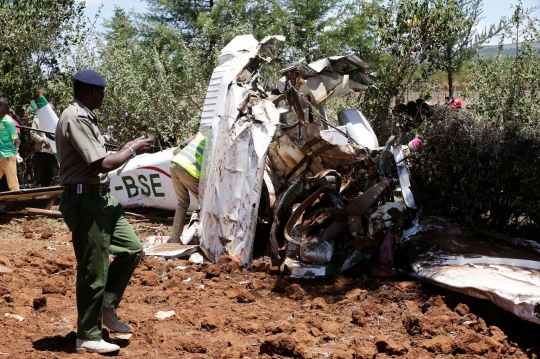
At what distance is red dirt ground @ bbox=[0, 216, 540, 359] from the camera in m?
4.71

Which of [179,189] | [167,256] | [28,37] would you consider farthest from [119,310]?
[28,37]

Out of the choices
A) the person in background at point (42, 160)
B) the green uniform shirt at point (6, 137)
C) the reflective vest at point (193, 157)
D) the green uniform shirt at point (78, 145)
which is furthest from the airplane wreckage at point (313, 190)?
the person in background at point (42, 160)

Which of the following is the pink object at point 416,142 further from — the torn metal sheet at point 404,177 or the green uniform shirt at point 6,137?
the green uniform shirt at point 6,137

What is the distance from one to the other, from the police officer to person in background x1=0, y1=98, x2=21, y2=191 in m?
6.55

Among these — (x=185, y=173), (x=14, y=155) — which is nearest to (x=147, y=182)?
(x=185, y=173)

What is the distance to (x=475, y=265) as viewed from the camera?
19.3 feet

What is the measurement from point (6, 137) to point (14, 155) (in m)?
0.30

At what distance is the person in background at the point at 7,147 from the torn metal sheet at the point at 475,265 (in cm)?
642

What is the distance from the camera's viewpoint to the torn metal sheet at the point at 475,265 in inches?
194

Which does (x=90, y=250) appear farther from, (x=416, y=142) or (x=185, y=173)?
(x=416, y=142)

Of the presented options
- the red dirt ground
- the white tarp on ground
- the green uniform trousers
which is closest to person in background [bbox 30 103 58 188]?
the white tarp on ground

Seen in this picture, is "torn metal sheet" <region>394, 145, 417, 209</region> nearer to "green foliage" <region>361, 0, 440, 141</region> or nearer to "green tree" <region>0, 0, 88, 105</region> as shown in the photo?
"green foliage" <region>361, 0, 440, 141</region>

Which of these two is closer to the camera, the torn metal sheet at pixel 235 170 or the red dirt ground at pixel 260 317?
the red dirt ground at pixel 260 317

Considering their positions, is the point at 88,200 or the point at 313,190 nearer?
the point at 88,200
